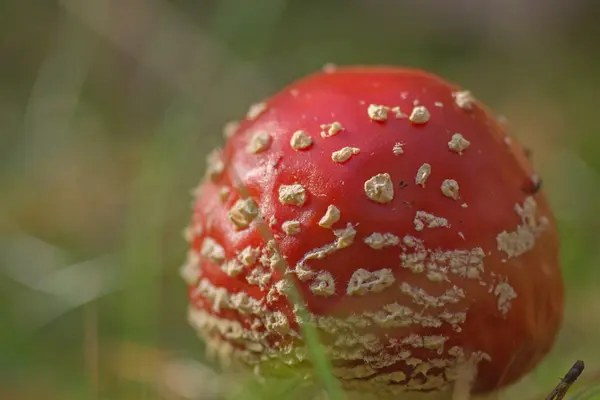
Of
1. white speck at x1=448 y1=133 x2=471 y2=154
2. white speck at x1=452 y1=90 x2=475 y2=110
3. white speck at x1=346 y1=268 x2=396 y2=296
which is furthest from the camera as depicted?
white speck at x1=452 y1=90 x2=475 y2=110

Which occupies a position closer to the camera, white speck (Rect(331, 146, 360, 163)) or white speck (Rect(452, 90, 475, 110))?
white speck (Rect(331, 146, 360, 163))

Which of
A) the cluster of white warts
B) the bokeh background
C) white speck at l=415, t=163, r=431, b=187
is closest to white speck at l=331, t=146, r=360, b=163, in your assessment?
the cluster of white warts

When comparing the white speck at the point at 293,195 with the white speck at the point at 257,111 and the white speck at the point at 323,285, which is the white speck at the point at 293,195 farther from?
the white speck at the point at 257,111

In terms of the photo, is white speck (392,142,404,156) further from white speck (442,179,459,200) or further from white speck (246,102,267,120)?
white speck (246,102,267,120)

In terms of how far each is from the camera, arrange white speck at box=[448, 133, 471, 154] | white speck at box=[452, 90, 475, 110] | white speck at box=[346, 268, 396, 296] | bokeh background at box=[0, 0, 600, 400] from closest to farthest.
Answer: white speck at box=[346, 268, 396, 296]
white speck at box=[448, 133, 471, 154]
white speck at box=[452, 90, 475, 110]
bokeh background at box=[0, 0, 600, 400]

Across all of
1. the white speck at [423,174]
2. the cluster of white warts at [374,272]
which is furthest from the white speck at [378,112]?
the white speck at [423,174]

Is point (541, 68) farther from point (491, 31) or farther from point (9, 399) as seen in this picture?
point (9, 399)

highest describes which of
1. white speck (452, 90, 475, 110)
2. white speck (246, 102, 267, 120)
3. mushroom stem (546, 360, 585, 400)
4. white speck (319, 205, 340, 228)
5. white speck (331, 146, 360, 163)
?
white speck (246, 102, 267, 120)

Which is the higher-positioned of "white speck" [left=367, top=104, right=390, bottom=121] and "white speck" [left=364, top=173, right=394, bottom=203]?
"white speck" [left=367, top=104, right=390, bottom=121]
